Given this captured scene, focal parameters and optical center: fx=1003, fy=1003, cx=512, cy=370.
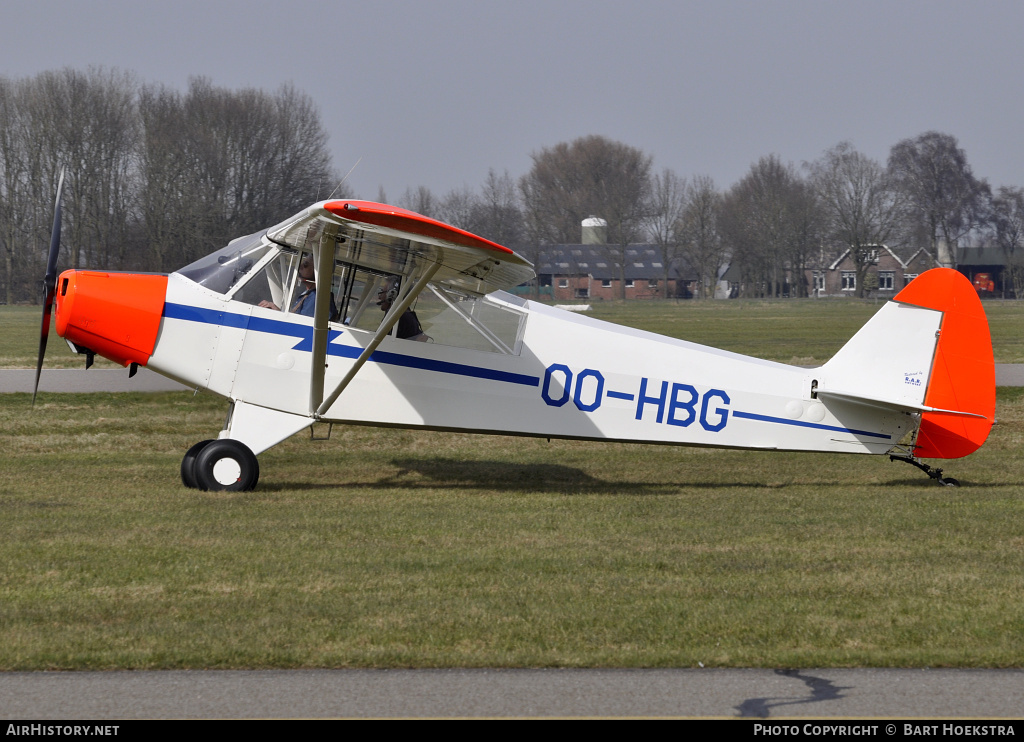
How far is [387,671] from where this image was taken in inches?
180

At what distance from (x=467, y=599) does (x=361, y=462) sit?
5950 millimetres

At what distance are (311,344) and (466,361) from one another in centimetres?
146

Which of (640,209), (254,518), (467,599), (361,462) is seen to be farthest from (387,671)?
(640,209)

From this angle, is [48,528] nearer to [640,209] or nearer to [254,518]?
[254,518]

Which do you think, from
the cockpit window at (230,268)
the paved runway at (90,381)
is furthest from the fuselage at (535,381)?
the paved runway at (90,381)

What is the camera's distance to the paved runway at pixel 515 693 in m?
4.08

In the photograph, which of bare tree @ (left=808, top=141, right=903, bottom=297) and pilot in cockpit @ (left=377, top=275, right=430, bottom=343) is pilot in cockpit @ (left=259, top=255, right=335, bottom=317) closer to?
pilot in cockpit @ (left=377, top=275, right=430, bottom=343)

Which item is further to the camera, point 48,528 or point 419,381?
point 419,381

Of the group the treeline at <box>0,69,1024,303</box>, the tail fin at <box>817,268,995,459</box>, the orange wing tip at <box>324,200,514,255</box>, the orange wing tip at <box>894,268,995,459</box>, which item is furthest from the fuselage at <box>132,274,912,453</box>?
the treeline at <box>0,69,1024,303</box>

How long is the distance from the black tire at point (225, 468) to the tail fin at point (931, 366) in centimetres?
553

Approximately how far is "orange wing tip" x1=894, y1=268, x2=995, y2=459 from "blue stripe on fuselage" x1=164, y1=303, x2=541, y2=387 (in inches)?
152

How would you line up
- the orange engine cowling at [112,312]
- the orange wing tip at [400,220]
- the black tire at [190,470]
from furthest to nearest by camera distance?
1. the black tire at [190,470]
2. the orange engine cowling at [112,312]
3. the orange wing tip at [400,220]

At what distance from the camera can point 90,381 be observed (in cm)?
1691

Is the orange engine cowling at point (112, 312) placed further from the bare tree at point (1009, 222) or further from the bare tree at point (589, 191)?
the bare tree at point (1009, 222)
